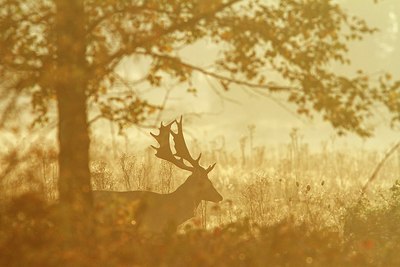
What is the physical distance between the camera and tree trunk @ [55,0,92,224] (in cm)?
1046

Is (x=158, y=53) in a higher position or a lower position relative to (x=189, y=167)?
higher

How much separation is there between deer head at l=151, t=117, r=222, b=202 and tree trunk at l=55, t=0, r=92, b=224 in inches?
148

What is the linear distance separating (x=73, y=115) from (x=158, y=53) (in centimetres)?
150

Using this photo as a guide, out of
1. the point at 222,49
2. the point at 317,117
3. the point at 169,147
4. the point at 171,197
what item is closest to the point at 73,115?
the point at 222,49

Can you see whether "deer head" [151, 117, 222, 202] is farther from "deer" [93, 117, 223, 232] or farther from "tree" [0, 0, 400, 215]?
"tree" [0, 0, 400, 215]

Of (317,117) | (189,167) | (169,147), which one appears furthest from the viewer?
(317,117)

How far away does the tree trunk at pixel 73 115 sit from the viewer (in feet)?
34.3

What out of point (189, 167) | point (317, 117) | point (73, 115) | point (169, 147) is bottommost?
point (189, 167)

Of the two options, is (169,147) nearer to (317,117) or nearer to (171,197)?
(171,197)

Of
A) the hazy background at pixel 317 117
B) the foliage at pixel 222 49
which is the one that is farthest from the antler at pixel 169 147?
the hazy background at pixel 317 117

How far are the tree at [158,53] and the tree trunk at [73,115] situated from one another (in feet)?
0.05

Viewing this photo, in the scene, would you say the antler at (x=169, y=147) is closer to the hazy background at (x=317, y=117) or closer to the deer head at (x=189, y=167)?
the deer head at (x=189, y=167)

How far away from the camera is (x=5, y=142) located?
992cm

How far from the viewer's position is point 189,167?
1479 cm
